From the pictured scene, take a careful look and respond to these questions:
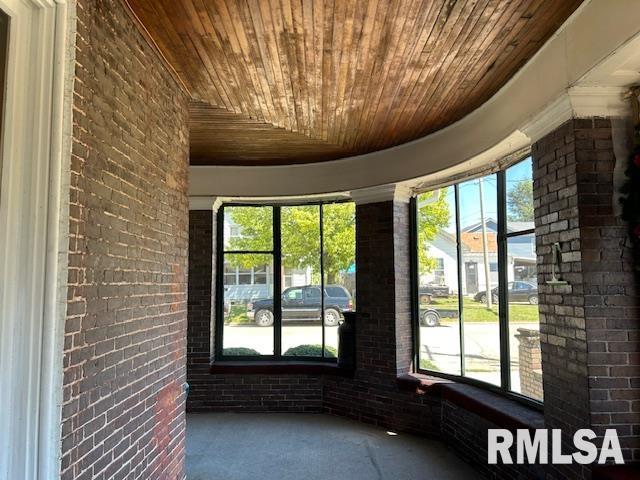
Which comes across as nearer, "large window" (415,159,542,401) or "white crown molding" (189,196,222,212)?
"large window" (415,159,542,401)

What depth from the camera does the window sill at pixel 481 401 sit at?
3628mm

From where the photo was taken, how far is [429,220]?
5602mm

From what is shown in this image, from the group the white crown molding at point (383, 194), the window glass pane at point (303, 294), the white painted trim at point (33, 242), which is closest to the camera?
the white painted trim at point (33, 242)

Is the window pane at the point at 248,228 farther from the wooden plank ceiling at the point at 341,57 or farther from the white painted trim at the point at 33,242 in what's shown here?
the white painted trim at the point at 33,242

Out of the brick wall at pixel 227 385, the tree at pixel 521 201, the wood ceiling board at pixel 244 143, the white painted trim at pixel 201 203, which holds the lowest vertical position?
the brick wall at pixel 227 385

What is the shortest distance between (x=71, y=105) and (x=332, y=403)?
491 centimetres

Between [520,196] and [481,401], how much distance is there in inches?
74.9

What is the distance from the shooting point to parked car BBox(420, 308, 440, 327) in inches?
213

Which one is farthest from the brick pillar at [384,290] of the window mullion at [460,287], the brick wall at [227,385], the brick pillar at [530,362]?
the brick pillar at [530,362]

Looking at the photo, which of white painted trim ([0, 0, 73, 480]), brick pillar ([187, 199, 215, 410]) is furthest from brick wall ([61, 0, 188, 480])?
brick pillar ([187, 199, 215, 410])

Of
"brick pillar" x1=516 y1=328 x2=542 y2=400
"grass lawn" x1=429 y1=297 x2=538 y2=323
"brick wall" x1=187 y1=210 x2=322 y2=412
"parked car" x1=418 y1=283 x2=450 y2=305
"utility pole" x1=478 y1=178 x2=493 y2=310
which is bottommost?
"brick wall" x1=187 y1=210 x2=322 y2=412

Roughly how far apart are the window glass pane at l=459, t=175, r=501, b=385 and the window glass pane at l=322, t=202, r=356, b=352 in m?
1.67

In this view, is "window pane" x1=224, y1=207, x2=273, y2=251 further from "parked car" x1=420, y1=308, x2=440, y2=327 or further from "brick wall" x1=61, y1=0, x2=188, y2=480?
"brick wall" x1=61, y1=0, x2=188, y2=480

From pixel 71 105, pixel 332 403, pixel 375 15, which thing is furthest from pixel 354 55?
pixel 332 403
